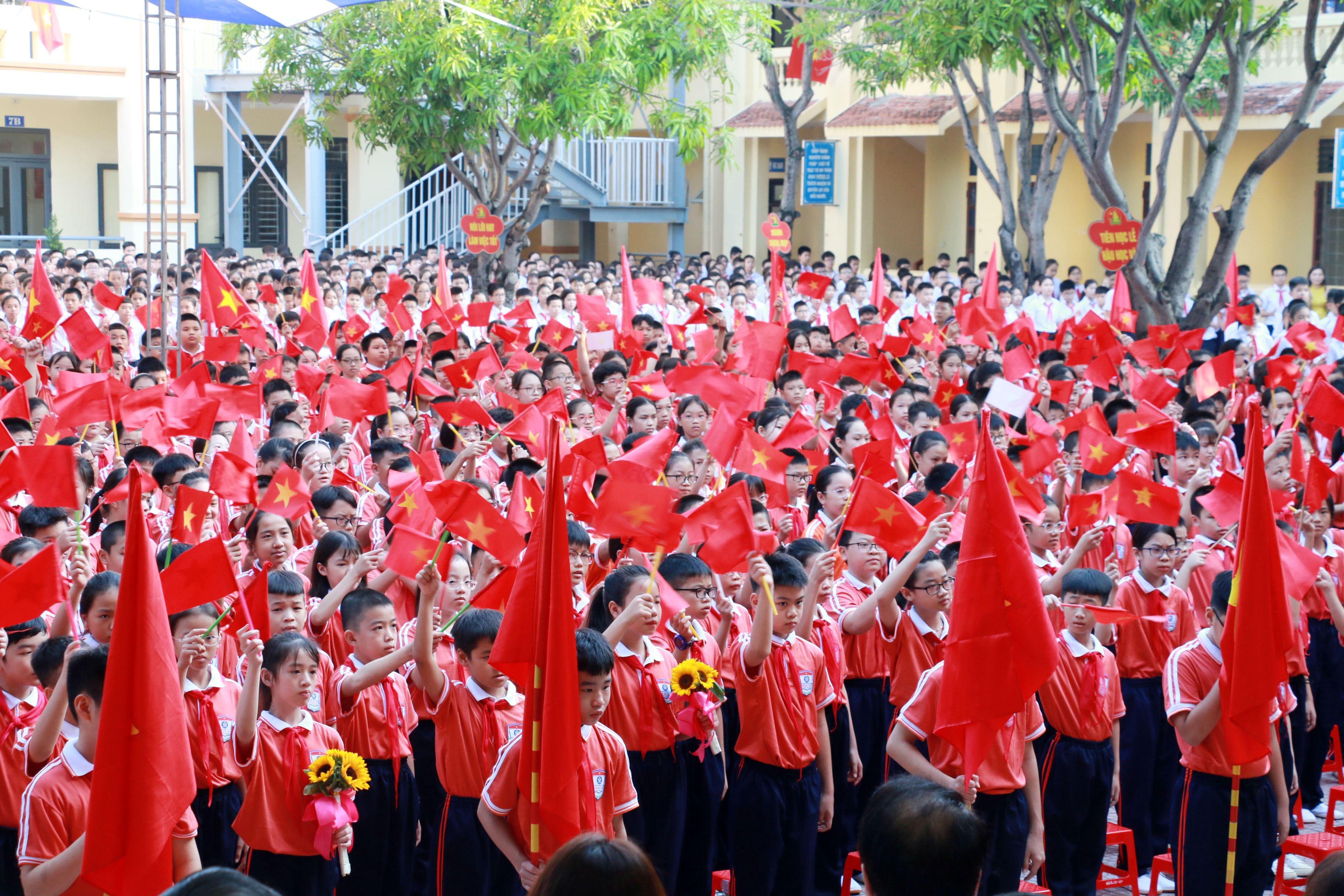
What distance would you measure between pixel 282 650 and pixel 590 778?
1.02 metres

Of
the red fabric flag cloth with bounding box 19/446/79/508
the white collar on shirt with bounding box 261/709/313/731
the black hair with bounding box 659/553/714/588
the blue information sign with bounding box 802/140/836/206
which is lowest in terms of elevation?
the white collar on shirt with bounding box 261/709/313/731

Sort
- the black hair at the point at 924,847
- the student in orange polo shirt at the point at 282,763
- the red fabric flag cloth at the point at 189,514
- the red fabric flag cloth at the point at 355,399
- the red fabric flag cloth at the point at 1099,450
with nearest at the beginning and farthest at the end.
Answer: the black hair at the point at 924,847, the student in orange polo shirt at the point at 282,763, the red fabric flag cloth at the point at 189,514, the red fabric flag cloth at the point at 1099,450, the red fabric flag cloth at the point at 355,399

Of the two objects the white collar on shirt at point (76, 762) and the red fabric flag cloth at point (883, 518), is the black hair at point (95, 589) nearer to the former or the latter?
the white collar on shirt at point (76, 762)

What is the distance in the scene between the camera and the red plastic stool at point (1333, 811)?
5.73 m

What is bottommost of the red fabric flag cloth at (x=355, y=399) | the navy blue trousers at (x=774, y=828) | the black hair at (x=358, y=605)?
the navy blue trousers at (x=774, y=828)

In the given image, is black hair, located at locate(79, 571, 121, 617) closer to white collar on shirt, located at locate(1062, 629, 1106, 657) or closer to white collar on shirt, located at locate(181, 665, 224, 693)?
white collar on shirt, located at locate(181, 665, 224, 693)

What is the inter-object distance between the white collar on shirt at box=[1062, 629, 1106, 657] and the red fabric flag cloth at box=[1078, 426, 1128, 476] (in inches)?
82.5

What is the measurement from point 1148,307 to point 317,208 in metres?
14.6

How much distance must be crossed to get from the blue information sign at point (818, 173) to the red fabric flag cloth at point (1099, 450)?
16.3 m

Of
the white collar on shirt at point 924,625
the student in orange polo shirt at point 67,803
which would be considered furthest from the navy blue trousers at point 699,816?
the student in orange polo shirt at point 67,803

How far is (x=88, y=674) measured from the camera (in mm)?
3621

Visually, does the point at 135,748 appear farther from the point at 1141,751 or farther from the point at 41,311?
the point at 41,311

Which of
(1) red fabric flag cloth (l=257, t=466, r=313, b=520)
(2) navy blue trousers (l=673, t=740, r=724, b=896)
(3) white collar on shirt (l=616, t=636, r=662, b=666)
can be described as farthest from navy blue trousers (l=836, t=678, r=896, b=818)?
(1) red fabric flag cloth (l=257, t=466, r=313, b=520)

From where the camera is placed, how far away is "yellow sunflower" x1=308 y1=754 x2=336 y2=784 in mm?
4027
